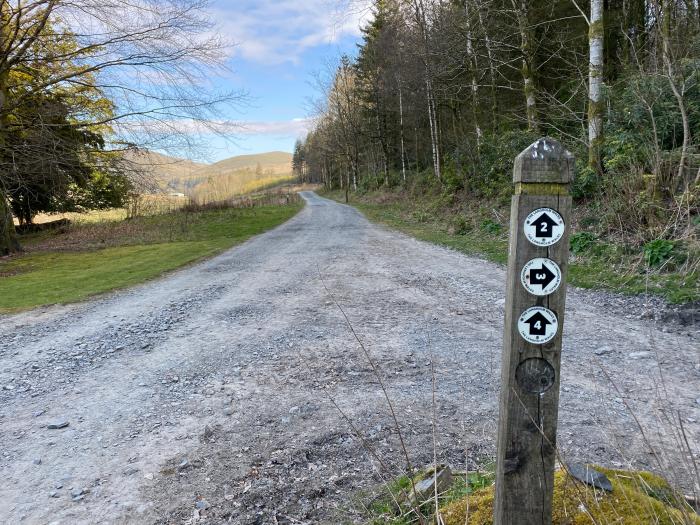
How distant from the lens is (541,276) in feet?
4.91

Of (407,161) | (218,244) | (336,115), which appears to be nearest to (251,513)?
(218,244)

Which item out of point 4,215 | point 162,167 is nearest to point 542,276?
point 162,167

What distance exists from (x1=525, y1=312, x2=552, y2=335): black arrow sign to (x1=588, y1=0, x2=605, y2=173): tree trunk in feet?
33.5

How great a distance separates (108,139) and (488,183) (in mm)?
13320

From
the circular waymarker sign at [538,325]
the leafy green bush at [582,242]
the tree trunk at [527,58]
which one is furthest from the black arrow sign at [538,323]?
the tree trunk at [527,58]

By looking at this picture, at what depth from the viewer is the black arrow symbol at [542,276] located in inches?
58.7

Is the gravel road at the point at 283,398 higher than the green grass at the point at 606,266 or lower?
lower

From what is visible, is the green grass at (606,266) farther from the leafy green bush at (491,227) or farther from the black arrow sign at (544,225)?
the black arrow sign at (544,225)

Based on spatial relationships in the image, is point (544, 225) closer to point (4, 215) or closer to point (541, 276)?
point (541, 276)

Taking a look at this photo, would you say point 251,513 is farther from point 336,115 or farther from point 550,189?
point 336,115

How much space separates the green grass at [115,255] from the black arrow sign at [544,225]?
9.13m

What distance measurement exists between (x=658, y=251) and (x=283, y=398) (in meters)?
6.28

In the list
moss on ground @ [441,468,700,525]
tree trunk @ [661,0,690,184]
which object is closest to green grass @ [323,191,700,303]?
moss on ground @ [441,468,700,525]

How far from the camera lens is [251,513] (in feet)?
8.29
